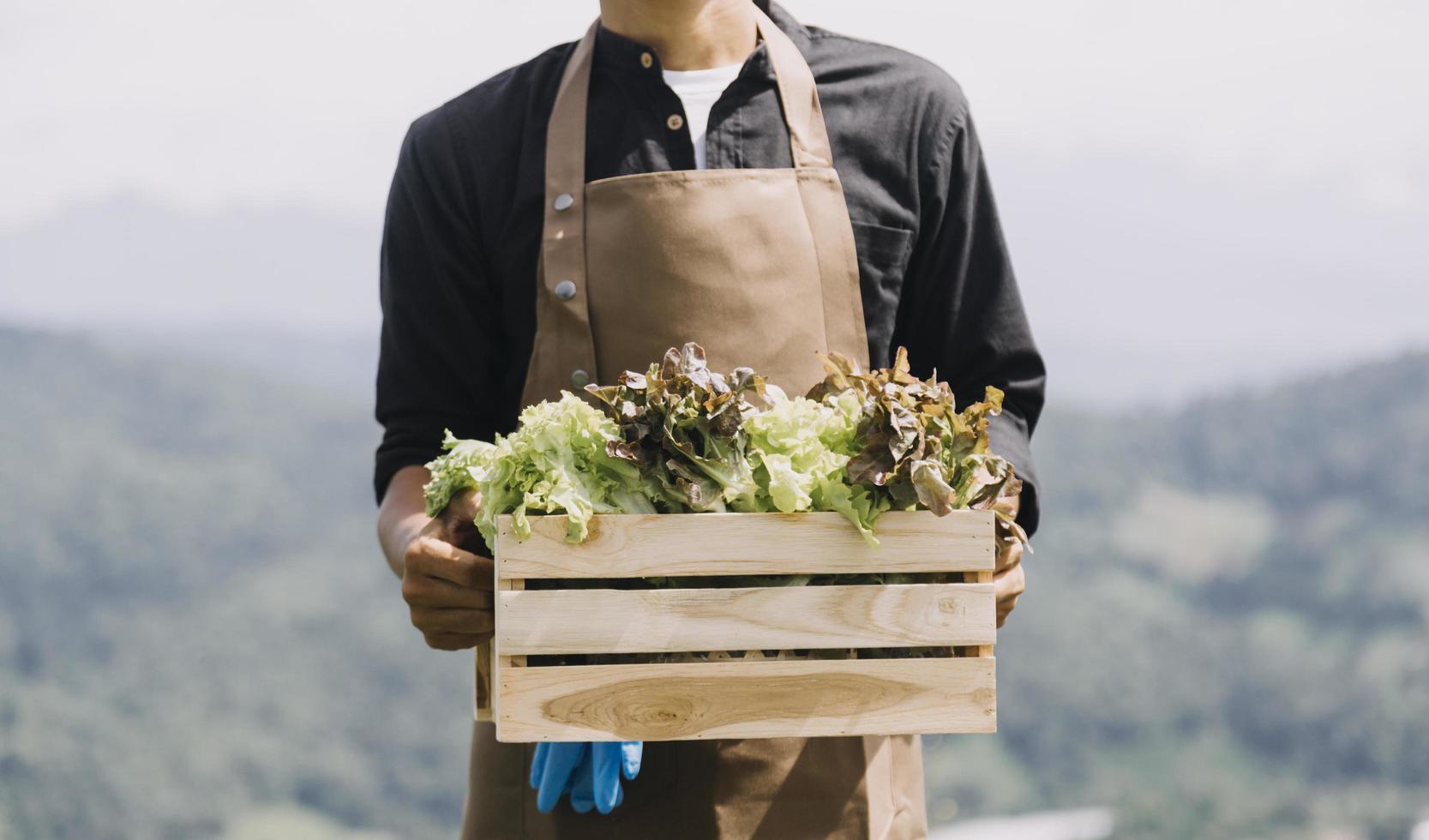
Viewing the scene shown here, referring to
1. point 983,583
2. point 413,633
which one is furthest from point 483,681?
point 413,633

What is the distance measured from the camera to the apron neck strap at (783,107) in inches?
97.3

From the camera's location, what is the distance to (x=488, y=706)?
7.47 feet

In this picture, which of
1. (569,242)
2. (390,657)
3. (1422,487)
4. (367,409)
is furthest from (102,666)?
(569,242)

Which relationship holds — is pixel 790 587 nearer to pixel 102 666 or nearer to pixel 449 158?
pixel 449 158

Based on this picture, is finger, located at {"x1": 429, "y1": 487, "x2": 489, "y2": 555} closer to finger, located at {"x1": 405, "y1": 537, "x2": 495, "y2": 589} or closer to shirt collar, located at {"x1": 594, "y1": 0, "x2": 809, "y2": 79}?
finger, located at {"x1": 405, "y1": 537, "x2": 495, "y2": 589}

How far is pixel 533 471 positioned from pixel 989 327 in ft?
2.87

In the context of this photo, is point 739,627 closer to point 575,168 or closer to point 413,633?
point 575,168

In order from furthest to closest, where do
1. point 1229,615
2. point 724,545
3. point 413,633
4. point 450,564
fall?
point 1229,615
point 413,633
point 450,564
point 724,545

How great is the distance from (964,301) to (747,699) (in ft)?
2.78

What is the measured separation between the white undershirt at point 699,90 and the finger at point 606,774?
0.93 meters

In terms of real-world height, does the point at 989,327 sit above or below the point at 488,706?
above

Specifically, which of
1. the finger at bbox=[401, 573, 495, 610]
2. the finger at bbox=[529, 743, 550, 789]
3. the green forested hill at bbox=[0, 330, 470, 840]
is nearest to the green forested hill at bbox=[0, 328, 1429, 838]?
the green forested hill at bbox=[0, 330, 470, 840]

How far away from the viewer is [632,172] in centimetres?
247

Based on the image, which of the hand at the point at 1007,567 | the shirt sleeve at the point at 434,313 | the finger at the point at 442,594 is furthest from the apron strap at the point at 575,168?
the hand at the point at 1007,567
